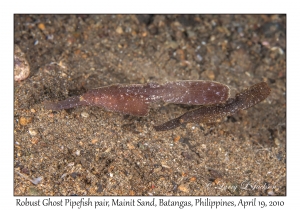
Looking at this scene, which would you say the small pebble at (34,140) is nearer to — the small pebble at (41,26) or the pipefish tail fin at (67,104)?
A: the pipefish tail fin at (67,104)

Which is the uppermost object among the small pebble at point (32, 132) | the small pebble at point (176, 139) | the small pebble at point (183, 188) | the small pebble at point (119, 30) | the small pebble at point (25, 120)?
the small pebble at point (119, 30)

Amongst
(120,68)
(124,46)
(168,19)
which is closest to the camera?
(120,68)

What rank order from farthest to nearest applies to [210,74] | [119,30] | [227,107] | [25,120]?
1. [119,30]
2. [210,74]
3. [227,107]
4. [25,120]

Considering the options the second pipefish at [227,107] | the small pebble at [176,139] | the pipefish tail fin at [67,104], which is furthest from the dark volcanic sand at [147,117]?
the second pipefish at [227,107]

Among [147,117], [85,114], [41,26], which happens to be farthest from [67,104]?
[41,26]

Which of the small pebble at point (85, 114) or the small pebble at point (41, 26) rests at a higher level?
the small pebble at point (41, 26)

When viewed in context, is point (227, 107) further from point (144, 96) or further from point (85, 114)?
point (85, 114)
